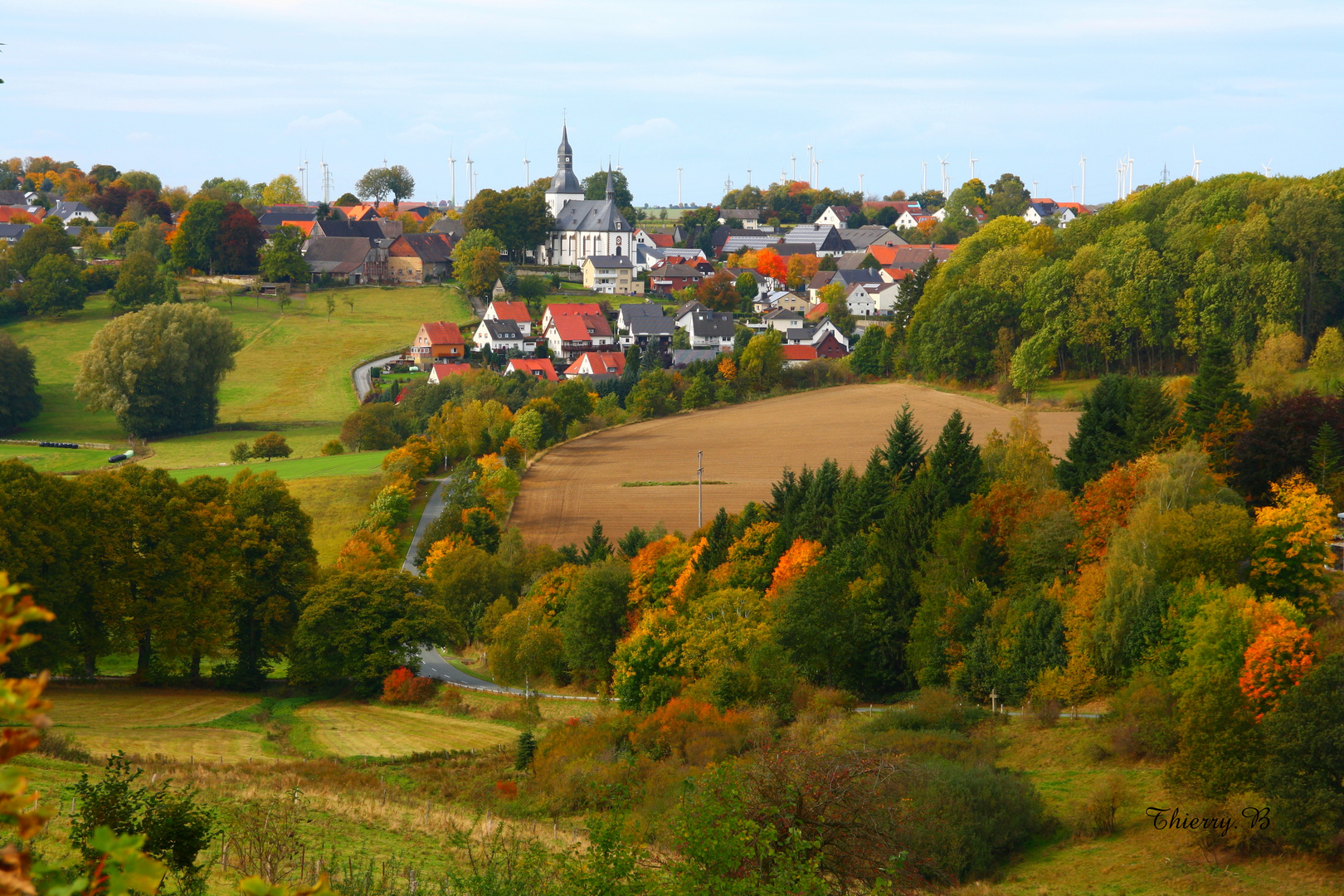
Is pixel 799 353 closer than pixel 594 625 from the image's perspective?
No

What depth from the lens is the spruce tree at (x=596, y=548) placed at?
4388 cm

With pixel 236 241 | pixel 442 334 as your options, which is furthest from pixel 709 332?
pixel 236 241

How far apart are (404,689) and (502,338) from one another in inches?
2523

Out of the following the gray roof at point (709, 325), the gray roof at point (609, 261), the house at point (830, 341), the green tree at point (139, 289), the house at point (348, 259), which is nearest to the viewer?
the green tree at point (139, 289)

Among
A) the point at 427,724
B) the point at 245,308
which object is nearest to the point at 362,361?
the point at 245,308

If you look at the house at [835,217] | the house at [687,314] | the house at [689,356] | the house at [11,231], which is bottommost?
the house at [689,356]

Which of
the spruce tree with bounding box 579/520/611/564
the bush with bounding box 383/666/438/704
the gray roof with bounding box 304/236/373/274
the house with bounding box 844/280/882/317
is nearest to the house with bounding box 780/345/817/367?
the house with bounding box 844/280/882/317

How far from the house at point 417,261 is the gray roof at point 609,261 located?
14532 mm

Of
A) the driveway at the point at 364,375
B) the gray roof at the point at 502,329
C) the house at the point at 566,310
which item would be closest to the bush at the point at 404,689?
the driveway at the point at 364,375

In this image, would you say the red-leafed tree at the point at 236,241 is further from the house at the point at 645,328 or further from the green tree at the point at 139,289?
the house at the point at 645,328

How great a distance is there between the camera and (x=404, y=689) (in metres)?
33.4

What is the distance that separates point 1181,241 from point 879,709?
48452mm

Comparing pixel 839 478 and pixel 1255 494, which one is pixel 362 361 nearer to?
pixel 839 478

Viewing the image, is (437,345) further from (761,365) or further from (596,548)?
(596,548)
